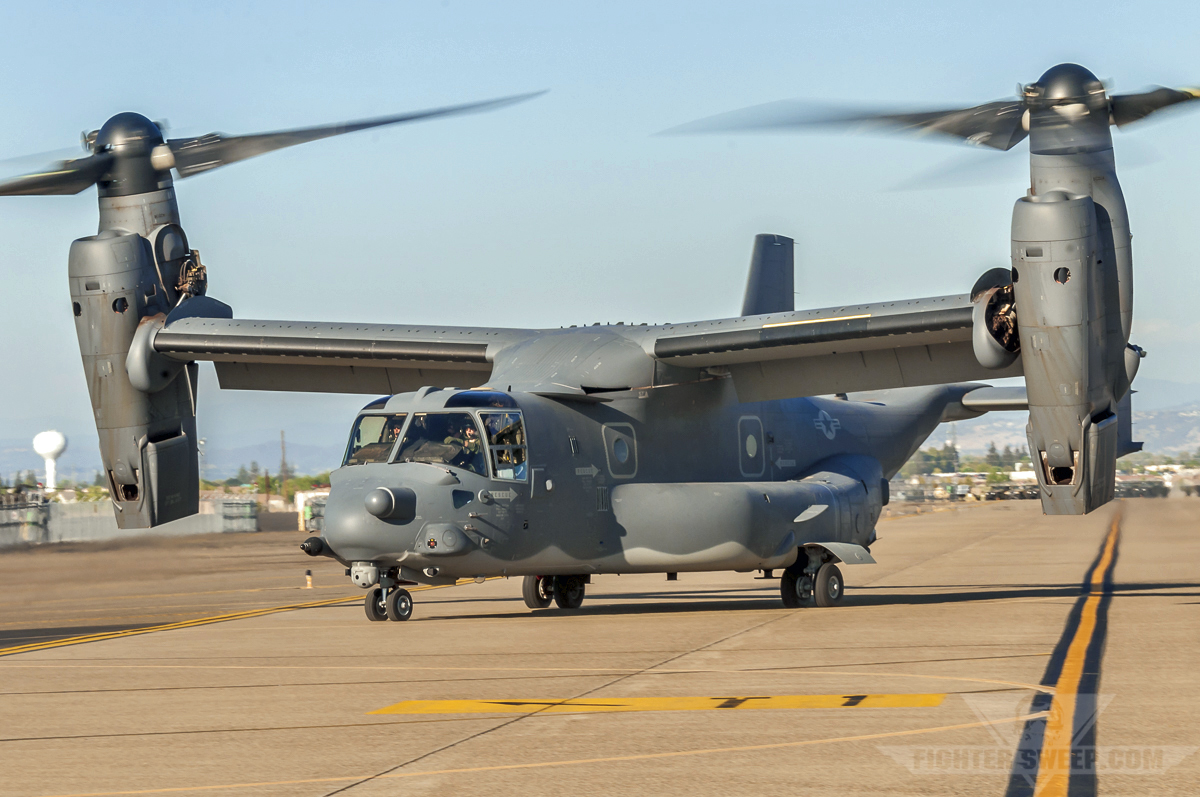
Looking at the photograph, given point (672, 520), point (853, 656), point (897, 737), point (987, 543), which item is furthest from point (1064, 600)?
point (987, 543)

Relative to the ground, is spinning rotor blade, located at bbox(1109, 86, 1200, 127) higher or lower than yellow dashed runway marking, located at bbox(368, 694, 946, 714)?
higher

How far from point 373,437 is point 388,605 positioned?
90.8 inches

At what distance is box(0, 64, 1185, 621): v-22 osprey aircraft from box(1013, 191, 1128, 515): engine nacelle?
0.03 meters

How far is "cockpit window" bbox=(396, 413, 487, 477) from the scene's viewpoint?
16984 mm

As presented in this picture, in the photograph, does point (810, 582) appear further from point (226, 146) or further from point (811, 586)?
point (226, 146)

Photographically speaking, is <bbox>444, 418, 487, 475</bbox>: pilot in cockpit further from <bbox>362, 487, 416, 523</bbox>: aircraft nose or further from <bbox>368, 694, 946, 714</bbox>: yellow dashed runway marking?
<bbox>368, 694, 946, 714</bbox>: yellow dashed runway marking

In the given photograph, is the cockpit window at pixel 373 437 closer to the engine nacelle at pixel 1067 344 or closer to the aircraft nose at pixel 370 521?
the aircraft nose at pixel 370 521

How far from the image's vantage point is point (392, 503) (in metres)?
16.0

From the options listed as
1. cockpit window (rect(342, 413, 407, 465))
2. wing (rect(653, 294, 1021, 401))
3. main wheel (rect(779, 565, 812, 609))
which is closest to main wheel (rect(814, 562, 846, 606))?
main wheel (rect(779, 565, 812, 609))

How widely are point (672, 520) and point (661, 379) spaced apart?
7.15 ft

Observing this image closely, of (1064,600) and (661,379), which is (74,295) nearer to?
(661,379)

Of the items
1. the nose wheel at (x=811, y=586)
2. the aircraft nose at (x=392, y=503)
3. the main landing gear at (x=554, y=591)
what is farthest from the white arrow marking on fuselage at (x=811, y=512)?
the aircraft nose at (x=392, y=503)

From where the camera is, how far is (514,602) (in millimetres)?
22562

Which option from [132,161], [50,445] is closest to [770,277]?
[132,161]
